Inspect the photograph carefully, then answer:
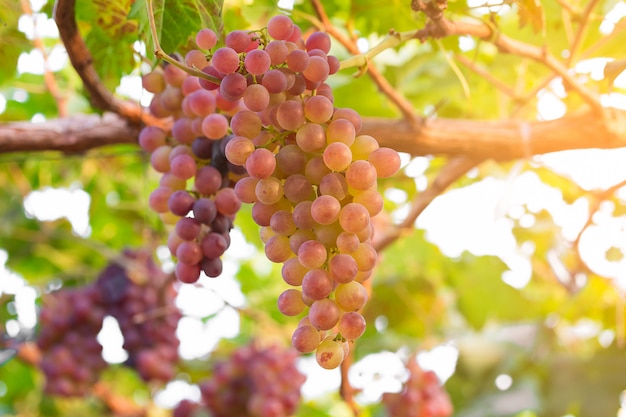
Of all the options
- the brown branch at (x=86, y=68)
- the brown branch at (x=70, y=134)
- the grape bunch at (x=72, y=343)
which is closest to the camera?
the brown branch at (x=86, y=68)

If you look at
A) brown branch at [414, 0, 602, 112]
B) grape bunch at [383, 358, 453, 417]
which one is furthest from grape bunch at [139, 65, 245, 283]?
grape bunch at [383, 358, 453, 417]

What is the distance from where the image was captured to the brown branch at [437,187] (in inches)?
45.9

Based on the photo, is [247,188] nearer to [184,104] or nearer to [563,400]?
[184,104]

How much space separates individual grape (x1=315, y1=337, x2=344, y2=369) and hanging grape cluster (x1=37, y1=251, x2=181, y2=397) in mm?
1208

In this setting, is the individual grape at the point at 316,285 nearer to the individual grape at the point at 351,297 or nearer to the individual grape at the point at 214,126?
the individual grape at the point at 351,297

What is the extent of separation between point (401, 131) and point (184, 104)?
383 mm

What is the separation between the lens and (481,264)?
1798 millimetres

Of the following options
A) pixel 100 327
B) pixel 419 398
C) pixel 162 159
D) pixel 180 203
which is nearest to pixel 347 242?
pixel 180 203

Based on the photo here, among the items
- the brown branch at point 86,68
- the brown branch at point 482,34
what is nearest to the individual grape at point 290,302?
the brown branch at point 482,34

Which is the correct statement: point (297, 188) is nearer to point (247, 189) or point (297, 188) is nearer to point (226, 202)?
point (247, 189)

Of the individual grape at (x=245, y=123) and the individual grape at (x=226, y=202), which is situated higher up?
the individual grape at (x=245, y=123)

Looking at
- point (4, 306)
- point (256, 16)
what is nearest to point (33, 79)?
point (4, 306)

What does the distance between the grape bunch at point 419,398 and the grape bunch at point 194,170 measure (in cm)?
105

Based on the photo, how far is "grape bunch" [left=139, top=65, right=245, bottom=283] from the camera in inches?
26.6
